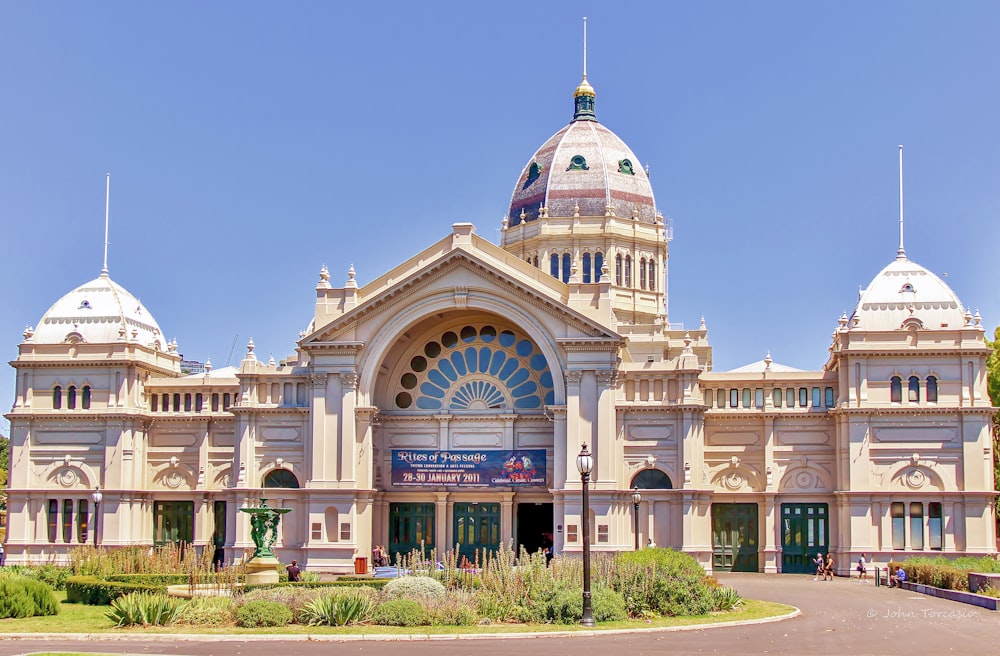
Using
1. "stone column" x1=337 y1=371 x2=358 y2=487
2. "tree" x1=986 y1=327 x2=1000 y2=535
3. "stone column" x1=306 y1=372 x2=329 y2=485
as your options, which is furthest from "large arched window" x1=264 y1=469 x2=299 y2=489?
"tree" x1=986 y1=327 x2=1000 y2=535

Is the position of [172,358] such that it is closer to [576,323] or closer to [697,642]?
[576,323]

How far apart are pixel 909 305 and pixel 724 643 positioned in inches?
1372

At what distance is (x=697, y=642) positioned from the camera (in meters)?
35.2

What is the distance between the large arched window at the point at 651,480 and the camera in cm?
6431

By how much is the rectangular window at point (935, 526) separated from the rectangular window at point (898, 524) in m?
1.11

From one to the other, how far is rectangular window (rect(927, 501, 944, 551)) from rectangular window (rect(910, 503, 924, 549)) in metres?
0.31

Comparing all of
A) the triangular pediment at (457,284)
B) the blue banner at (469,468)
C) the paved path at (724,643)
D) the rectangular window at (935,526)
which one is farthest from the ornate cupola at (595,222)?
the paved path at (724,643)

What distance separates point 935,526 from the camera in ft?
208

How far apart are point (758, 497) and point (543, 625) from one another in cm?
2965

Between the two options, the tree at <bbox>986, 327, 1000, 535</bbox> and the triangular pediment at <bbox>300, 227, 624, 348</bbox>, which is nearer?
the triangular pediment at <bbox>300, 227, 624, 348</bbox>

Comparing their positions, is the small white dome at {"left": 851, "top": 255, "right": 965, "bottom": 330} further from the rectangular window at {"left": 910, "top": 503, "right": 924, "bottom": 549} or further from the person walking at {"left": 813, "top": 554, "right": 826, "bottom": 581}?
the person walking at {"left": 813, "top": 554, "right": 826, "bottom": 581}

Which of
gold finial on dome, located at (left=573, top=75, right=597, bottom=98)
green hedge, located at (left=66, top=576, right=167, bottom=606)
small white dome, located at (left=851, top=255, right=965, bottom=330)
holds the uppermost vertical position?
gold finial on dome, located at (left=573, top=75, right=597, bottom=98)

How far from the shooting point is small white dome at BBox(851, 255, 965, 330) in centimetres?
6519

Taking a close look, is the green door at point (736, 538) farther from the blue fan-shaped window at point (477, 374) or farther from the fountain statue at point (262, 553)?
the fountain statue at point (262, 553)
